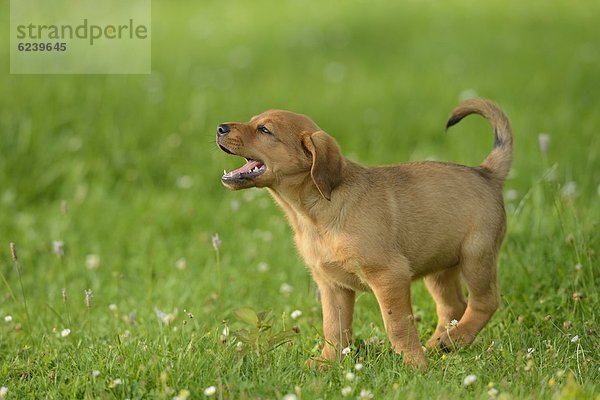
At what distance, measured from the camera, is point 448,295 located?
5.08m

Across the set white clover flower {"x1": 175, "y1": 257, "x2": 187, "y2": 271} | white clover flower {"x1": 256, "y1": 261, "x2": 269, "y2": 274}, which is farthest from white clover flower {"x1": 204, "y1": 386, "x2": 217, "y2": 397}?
white clover flower {"x1": 256, "y1": 261, "x2": 269, "y2": 274}

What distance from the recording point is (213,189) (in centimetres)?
782

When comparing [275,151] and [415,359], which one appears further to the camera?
[275,151]

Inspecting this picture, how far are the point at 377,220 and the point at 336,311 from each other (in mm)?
547

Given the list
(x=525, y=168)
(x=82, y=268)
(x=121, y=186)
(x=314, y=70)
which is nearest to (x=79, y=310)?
(x=82, y=268)

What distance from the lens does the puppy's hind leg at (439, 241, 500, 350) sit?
185 inches

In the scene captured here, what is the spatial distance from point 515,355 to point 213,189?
392 centimetres

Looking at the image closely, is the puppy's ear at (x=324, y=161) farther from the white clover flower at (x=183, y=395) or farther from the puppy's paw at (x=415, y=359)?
the white clover flower at (x=183, y=395)

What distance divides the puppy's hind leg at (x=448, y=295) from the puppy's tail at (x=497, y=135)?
1.81 ft

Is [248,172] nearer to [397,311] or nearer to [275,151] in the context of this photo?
[275,151]

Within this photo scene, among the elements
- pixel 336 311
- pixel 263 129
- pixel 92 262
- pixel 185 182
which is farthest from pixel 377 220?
pixel 185 182

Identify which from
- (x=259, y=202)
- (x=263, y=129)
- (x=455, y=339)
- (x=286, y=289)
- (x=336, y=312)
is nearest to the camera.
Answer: (x=263, y=129)

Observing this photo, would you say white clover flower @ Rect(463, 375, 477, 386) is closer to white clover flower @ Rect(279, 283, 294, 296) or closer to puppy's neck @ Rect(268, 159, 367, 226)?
puppy's neck @ Rect(268, 159, 367, 226)

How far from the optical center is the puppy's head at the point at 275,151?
4473 millimetres
